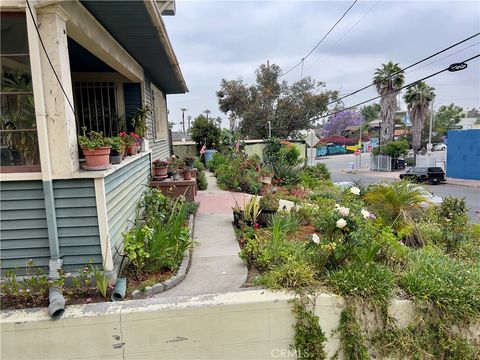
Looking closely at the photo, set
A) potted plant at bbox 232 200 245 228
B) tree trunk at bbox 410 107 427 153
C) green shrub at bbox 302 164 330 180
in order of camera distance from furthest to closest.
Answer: tree trunk at bbox 410 107 427 153
green shrub at bbox 302 164 330 180
potted plant at bbox 232 200 245 228

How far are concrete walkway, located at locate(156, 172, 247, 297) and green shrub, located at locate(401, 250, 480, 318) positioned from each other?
1.70 m

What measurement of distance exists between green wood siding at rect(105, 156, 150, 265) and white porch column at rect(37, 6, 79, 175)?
18.5 inches

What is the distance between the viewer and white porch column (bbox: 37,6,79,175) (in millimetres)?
2701

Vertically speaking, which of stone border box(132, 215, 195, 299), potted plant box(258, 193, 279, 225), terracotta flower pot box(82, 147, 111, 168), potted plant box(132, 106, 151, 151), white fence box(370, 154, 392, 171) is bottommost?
white fence box(370, 154, 392, 171)

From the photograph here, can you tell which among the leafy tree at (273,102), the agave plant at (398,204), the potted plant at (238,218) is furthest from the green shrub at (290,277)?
the leafy tree at (273,102)

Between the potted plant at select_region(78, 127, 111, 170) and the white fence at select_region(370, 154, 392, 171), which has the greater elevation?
the potted plant at select_region(78, 127, 111, 170)

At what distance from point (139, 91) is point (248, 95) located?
71.0 feet

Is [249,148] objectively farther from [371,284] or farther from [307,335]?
[307,335]

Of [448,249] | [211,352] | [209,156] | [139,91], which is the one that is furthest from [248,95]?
[211,352]

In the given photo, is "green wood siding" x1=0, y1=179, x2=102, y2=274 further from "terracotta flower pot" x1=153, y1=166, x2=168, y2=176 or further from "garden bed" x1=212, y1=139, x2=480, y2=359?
"terracotta flower pot" x1=153, y1=166, x2=168, y2=176

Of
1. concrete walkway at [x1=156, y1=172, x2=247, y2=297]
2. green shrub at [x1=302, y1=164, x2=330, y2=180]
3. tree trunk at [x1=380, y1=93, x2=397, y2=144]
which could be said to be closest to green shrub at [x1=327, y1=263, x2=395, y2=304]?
concrete walkway at [x1=156, y1=172, x2=247, y2=297]

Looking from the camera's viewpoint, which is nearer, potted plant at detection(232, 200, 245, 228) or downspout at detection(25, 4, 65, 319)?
downspout at detection(25, 4, 65, 319)

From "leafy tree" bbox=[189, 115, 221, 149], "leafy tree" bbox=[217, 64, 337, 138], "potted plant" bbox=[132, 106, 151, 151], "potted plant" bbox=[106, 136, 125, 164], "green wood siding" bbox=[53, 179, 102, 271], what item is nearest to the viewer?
"green wood siding" bbox=[53, 179, 102, 271]

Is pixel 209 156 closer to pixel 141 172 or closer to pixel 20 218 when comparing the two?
pixel 141 172
